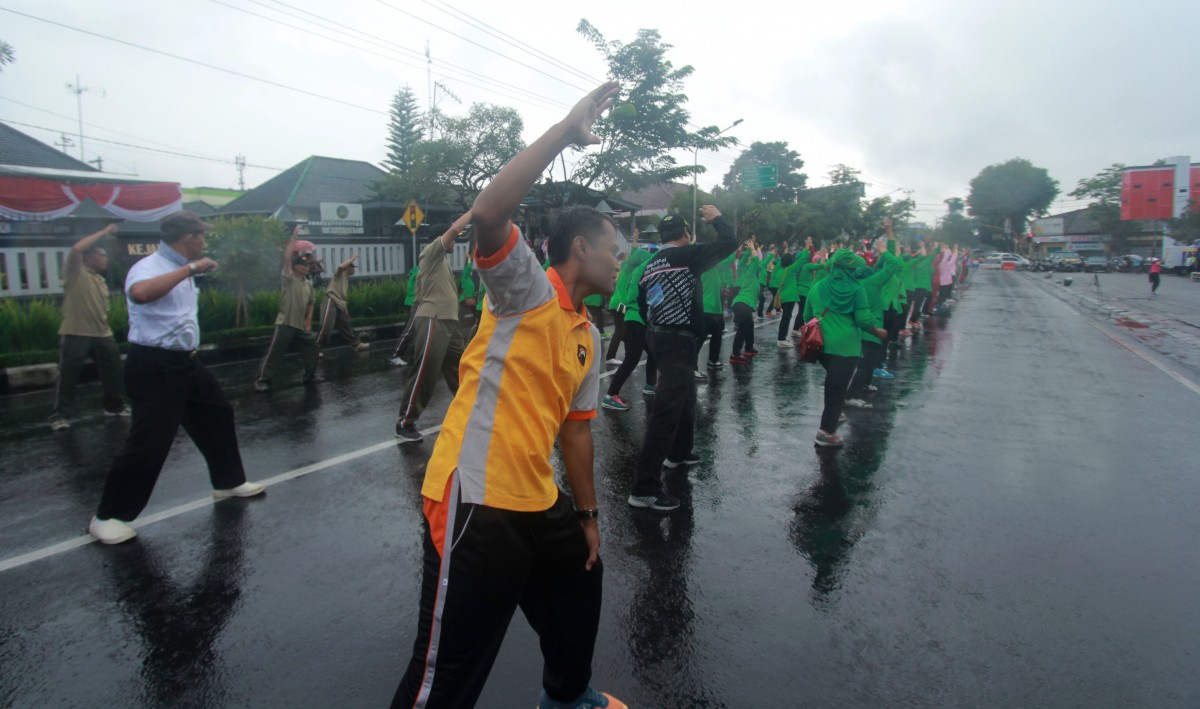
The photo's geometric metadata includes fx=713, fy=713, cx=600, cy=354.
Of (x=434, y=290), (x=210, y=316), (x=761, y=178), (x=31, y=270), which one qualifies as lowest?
(x=210, y=316)

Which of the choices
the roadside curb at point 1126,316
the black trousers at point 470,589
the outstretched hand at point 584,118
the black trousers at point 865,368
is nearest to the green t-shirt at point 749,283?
the black trousers at point 865,368

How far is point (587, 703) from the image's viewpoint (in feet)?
7.90

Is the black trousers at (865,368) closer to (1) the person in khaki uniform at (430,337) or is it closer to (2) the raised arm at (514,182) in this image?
(1) the person in khaki uniform at (430,337)

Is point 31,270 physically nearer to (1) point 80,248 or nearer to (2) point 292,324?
(2) point 292,324

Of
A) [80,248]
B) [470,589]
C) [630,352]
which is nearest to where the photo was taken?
[470,589]

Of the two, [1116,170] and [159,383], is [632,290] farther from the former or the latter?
[1116,170]

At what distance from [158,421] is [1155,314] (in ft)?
79.2

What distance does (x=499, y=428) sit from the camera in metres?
2.00

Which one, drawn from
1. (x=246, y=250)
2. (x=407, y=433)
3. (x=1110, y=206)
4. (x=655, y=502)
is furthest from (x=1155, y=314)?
(x=1110, y=206)

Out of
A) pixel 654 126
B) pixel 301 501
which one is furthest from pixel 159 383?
pixel 654 126

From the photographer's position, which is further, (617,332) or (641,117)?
(641,117)

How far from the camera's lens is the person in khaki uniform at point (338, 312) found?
1068 cm

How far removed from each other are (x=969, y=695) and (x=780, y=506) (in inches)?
82.3

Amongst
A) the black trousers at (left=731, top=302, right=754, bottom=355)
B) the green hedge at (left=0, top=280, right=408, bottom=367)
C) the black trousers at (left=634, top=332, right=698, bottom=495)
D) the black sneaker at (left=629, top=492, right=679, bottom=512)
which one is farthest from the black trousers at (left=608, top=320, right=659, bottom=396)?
the green hedge at (left=0, top=280, right=408, bottom=367)
